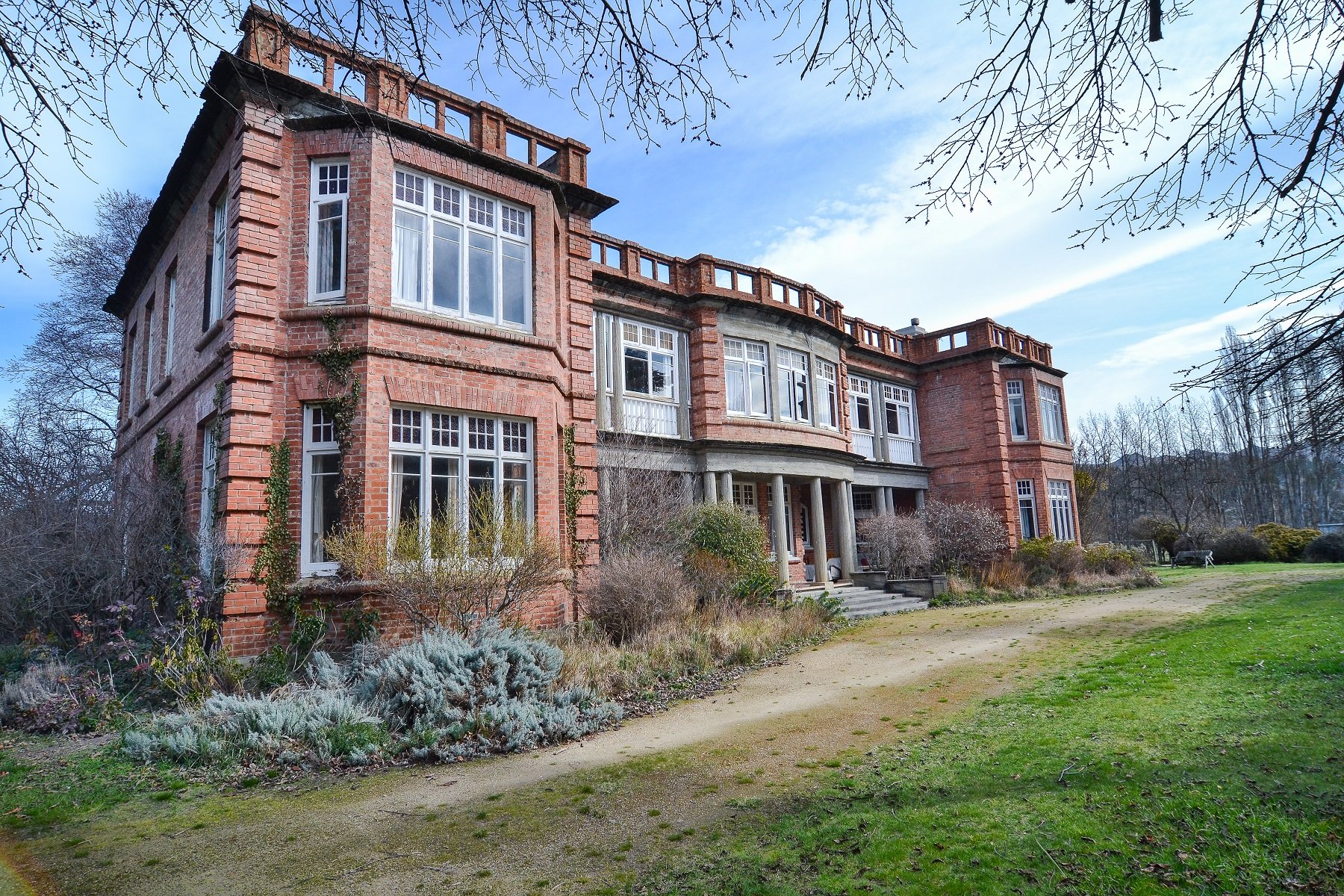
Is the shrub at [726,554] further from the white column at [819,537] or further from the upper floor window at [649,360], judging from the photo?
the white column at [819,537]

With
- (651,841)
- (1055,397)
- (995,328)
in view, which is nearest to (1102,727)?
(651,841)

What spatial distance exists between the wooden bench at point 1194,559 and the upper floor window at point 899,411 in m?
13.5

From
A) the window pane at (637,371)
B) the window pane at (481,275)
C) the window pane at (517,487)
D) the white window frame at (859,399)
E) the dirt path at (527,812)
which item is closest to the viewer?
the dirt path at (527,812)

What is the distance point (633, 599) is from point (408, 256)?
6.14m

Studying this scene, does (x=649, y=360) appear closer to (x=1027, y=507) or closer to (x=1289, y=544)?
(x=1027, y=507)

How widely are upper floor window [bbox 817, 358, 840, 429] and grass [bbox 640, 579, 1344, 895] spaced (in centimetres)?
1359

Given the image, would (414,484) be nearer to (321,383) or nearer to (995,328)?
(321,383)

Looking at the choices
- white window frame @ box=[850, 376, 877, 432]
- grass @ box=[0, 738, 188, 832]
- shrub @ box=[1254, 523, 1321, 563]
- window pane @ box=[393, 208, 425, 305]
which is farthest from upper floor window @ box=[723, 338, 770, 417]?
shrub @ box=[1254, 523, 1321, 563]

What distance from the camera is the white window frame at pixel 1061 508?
26328 millimetres

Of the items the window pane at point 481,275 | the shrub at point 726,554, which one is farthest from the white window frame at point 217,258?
the shrub at point 726,554

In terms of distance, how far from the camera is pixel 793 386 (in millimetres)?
20078

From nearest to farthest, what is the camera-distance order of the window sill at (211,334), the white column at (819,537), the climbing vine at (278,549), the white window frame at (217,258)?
the climbing vine at (278,549) → the window sill at (211,334) → the white window frame at (217,258) → the white column at (819,537)

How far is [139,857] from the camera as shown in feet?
14.6

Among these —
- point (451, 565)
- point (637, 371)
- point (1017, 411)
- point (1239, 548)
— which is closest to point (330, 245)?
point (451, 565)
